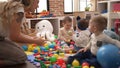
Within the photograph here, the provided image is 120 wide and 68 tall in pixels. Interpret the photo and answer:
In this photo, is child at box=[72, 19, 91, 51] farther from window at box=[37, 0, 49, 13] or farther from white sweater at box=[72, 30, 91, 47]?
window at box=[37, 0, 49, 13]

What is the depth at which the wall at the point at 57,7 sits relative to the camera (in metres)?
5.59

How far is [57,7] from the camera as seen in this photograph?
5688mm

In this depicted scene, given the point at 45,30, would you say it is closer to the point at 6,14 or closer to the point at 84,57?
the point at 84,57

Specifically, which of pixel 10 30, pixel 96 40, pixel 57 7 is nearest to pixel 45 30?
pixel 57 7

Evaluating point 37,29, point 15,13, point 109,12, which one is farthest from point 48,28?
point 15,13

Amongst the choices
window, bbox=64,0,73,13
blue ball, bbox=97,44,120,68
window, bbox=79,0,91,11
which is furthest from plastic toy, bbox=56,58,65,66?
window, bbox=79,0,91,11

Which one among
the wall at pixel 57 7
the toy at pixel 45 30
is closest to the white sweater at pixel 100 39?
the toy at pixel 45 30

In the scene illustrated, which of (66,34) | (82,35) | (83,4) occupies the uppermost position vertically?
(83,4)

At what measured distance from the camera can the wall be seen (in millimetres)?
5594

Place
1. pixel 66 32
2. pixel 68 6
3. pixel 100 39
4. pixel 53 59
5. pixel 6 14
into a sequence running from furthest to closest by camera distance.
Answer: pixel 68 6 → pixel 66 32 → pixel 53 59 → pixel 100 39 → pixel 6 14

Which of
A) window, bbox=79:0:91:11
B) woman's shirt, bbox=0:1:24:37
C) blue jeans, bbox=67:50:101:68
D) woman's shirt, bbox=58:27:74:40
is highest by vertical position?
window, bbox=79:0:91:11

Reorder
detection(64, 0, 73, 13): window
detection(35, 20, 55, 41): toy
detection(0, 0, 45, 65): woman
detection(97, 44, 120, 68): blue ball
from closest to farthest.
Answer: detection(0, 0, 45, 65): woman → detection(97, 44, 120, 68): blue ball → detection(35, 20, 55, 41): toy → detection(64, 0, 73, 13): window

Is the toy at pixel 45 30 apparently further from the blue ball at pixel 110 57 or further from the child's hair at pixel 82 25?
the blue ball at pixel 110 57

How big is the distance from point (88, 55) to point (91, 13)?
3121 mm
